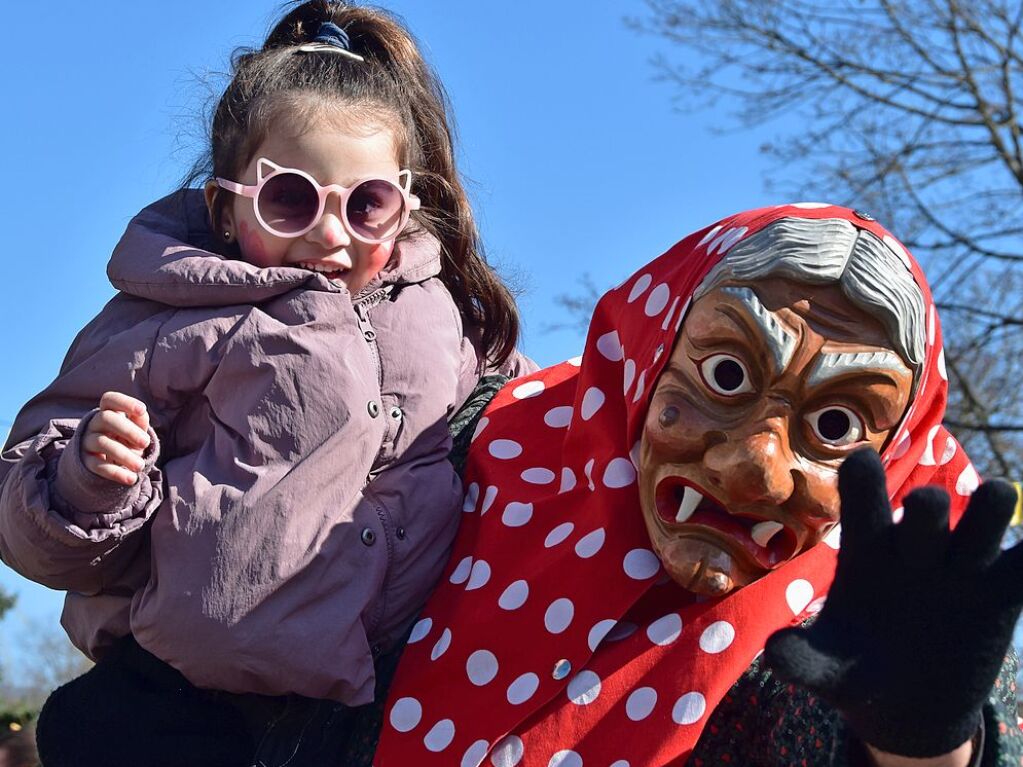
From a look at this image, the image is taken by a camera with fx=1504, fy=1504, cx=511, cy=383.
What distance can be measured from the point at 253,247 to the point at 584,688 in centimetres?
98

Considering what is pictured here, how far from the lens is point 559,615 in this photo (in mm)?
2289

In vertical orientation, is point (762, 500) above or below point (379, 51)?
below

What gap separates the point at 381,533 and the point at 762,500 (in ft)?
2.09

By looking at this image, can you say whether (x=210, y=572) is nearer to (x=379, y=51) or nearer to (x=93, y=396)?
(x=93, y=396)

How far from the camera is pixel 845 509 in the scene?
1.79 meters

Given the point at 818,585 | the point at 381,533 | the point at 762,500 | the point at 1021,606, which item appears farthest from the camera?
the point at 381,533

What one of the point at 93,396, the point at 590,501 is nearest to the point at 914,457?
the point at 590,501

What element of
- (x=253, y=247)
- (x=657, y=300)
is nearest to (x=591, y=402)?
(x=657, y=300)

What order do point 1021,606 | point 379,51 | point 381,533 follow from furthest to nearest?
point 379,51 < point 381,533 < point 1021,606

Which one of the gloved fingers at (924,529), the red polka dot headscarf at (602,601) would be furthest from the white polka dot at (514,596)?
the gloved fingers at (924,529)

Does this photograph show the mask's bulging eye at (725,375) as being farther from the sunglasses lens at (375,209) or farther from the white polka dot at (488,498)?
the sunglasses lens at (375,209)

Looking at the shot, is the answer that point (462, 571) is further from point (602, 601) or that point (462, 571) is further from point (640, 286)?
point (640, 286)

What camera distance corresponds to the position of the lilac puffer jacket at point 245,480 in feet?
7.39

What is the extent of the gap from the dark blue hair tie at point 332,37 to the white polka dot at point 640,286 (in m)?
0.82
